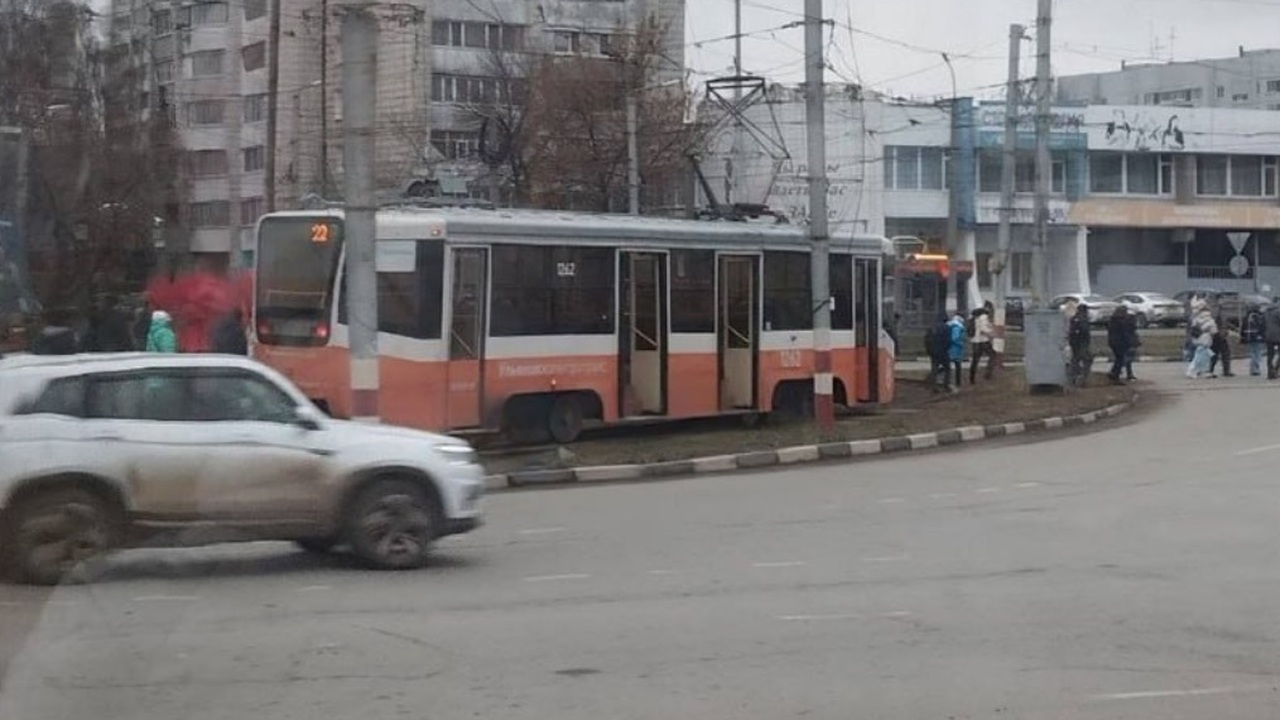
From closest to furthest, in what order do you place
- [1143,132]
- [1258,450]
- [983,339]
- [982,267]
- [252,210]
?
1. [1258,450]
2. [252,210]
3. [983,339]
4. [1143,132]
5. [982,267]

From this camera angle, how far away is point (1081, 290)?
249 feet

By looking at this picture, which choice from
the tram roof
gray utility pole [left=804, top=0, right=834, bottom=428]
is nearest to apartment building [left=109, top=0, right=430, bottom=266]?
the tram roof

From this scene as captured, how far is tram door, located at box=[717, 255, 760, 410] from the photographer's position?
1032 inches

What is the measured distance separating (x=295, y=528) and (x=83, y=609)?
6.71 feet

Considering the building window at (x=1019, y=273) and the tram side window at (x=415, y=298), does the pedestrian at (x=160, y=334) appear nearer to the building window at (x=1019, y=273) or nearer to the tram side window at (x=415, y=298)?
the tram side window at (x=415, y=298)

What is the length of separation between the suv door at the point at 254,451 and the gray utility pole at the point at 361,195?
239 inches

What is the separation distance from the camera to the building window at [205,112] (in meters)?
25.1

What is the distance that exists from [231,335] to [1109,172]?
5844 cm

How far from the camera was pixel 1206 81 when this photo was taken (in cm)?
10750

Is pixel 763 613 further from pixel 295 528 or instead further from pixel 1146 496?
pixel 1146 496

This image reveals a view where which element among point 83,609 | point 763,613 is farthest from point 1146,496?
point 83,609

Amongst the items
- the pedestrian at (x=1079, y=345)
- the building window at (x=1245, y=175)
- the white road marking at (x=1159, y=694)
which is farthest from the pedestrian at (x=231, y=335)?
the building window at (x=1245, y=175)

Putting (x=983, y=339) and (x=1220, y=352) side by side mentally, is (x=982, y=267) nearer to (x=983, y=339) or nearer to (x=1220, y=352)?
(x=1220, y=352)

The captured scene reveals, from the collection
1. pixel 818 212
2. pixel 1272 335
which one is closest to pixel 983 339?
pixel 1272 335
